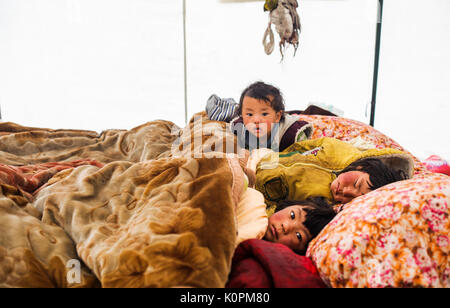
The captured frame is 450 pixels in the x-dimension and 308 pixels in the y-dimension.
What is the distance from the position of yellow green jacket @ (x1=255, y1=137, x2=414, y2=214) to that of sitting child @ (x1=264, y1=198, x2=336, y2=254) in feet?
0.83

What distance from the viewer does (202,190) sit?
755mm

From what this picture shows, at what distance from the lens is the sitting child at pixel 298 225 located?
880 mm

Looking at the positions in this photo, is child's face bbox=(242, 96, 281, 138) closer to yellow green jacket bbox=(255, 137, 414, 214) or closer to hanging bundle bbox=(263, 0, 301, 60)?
yellow green jacket bbox=(255, 137, 414, 214)

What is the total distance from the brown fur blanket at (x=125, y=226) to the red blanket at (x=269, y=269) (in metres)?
0.06

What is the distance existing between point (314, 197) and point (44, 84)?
11.1 feet

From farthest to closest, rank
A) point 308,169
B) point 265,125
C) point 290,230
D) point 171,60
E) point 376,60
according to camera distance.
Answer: point 171,60
point 376,60
point 265,125
point 308,169
point 290,230

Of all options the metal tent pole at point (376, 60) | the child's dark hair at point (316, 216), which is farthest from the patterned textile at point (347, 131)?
the metal tent pole at point (376, 60)

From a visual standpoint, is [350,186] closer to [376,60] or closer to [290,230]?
[290,230]

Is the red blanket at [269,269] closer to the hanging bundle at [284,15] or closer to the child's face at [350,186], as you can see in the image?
the child's face at [350,186]

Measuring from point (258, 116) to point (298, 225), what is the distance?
92 centimetres

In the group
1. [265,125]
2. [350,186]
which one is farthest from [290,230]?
[265,125]

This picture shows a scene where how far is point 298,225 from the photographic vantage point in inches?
35.4
